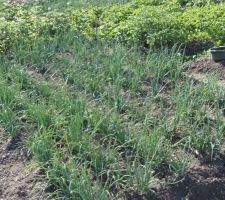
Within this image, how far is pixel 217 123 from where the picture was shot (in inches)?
144

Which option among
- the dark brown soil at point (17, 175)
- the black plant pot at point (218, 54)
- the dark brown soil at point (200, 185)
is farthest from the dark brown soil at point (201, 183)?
the black plant pot at point (218, 54)

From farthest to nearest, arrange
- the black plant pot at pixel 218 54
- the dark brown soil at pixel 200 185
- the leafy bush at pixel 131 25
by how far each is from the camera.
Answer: the leafy bush at pixel 131 25
the black plant pot at pixel 218 54
the dark brown soil at pixel 200 185

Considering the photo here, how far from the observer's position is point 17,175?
11.8ft

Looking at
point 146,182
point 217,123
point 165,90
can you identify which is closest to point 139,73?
point 165,90

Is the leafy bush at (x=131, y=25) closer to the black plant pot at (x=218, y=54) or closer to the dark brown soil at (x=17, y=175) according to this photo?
the black plant pot at (x=218, y=54)

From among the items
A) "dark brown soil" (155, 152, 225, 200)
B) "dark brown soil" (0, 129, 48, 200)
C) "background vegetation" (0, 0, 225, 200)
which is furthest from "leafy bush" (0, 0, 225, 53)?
"dark brown soil" (155, 152, 225, 200)

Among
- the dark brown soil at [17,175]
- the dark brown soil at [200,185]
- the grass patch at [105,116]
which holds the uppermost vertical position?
the grass patch at [105,116]

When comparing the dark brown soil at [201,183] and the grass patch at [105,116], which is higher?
the grass patch at [105,116]

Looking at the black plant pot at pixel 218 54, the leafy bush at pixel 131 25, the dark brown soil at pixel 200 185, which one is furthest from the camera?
the leafy bush at pixel 131 25

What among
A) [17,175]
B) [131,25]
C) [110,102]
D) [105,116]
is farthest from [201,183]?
[131,25]

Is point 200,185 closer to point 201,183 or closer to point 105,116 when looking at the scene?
point 201,183

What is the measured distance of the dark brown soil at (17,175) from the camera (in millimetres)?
3398

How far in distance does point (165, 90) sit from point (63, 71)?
2.92 ft

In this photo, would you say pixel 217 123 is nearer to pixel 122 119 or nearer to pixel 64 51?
pixel 122 119
